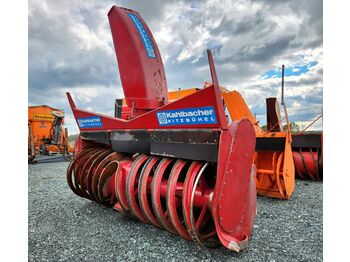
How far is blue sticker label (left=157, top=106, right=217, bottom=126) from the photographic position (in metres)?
2.13

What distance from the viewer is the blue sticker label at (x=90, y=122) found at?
3572mm

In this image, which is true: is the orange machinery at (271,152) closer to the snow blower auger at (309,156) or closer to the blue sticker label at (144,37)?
the blue sticker label at (144,37)

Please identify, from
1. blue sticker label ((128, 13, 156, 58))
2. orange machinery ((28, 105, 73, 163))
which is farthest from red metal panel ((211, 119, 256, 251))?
orange machinery ((28, 105, 73, 163))

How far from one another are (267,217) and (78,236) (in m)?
2.42

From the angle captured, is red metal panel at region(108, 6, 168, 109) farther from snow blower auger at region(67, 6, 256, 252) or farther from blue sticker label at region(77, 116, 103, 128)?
blue sticker label at region(77, 116, 103, 128)

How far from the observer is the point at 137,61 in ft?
11.3

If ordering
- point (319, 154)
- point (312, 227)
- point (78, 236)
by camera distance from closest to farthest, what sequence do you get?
point (78, 236), point (312, 227), point (319, 154)

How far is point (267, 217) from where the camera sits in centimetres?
344

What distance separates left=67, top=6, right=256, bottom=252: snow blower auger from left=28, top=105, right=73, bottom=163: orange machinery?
8.84 m

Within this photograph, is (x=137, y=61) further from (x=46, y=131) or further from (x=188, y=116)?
(x=46, y=131)

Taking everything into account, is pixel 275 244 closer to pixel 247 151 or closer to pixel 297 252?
pixel 297 252

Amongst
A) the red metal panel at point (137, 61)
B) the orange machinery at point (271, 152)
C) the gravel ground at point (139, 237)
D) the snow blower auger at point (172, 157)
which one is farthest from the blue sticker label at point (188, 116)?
the orange machinery at point (271, 152)

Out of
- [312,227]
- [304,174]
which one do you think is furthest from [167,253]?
[304,174]

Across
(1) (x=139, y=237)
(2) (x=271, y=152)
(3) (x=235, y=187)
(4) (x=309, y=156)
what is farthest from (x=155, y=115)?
(4) (x=309, y=156)
